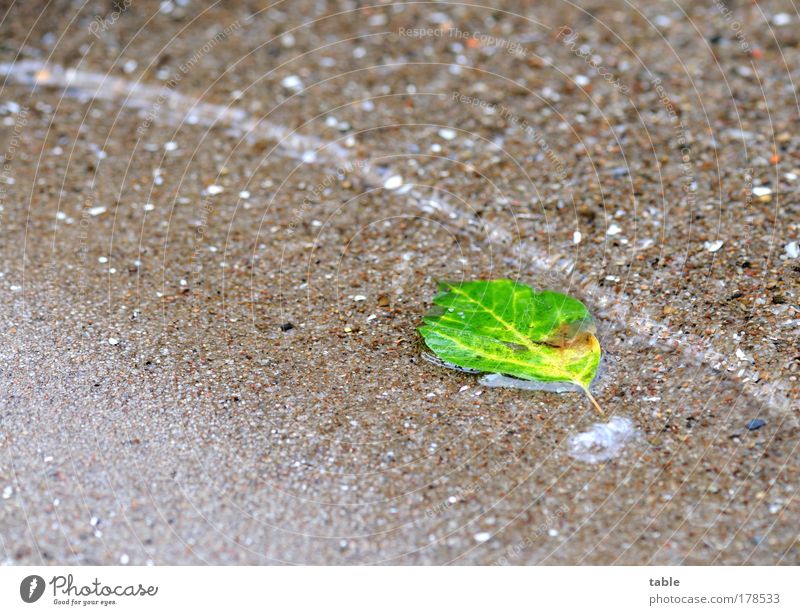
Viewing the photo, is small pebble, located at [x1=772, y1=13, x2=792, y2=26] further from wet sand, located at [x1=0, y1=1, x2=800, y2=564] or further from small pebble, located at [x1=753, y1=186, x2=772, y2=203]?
small pebble, located at [x1=753, y1=186, x2=772, y2=203]

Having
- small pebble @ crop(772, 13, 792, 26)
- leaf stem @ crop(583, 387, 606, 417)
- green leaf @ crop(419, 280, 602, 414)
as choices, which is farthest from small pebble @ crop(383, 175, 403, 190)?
small pebble @ crop(772, 13, 792, 26)

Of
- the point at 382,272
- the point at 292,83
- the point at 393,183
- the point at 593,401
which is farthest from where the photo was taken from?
the point at 292,83

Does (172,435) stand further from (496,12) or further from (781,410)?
(496,12)

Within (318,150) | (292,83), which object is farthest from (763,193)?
(292,83)

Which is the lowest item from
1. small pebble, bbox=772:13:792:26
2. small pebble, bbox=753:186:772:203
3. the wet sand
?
the wet sand

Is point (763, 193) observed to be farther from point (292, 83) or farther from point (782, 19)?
point (292, 83)

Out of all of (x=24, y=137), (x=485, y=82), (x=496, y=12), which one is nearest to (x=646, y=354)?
(x=485, y=82)
